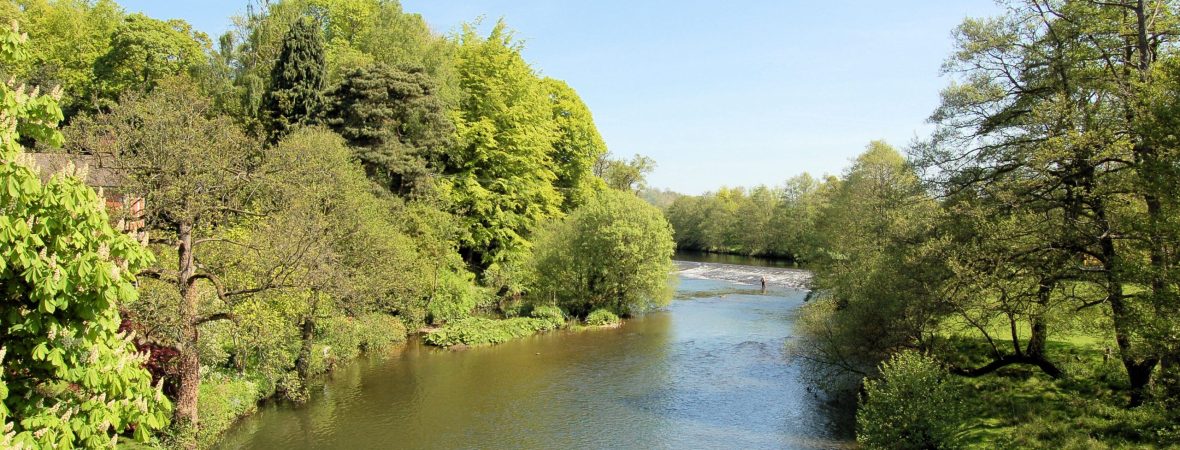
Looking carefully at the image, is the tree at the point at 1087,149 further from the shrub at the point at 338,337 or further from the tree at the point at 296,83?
the tree at the point at 296,83

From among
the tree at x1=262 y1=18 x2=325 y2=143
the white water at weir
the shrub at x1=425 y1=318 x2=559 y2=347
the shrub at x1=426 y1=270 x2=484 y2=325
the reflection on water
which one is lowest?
the shrub at x1=425 y1=318 x2=559 y2=347

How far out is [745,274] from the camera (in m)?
61.1

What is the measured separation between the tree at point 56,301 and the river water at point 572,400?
12.3 metres

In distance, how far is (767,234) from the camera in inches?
3177

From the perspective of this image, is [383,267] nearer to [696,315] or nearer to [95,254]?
[95,254]

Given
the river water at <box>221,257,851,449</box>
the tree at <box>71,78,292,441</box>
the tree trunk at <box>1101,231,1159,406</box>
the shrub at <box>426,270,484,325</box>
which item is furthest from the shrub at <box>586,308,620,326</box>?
the tree trunk at <box>1101,231,1159,406</box>

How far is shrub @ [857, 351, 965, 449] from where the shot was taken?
15555 mm

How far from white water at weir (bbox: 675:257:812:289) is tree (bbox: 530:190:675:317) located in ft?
54.0

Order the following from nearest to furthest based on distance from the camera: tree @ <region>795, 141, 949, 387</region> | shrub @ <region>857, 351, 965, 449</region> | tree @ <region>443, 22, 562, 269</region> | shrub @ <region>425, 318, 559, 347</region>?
shrub @ <region>857, 351, 965, 449</region> → tree @ <region>795, 141, 949, 387</region> → shrub @ <region>425, 318, 559, 347</region> → tree @ <region>443, 22, 562, 269</region>

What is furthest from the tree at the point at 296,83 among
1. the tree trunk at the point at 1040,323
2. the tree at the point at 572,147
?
the tree trunk at the point at 1040,323

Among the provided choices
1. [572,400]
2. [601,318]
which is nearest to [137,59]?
[601,318]

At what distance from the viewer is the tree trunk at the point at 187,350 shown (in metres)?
15.8

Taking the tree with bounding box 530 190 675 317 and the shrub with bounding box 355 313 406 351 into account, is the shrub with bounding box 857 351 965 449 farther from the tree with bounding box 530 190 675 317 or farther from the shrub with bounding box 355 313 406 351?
the tree with bounding box 530 190 675 317

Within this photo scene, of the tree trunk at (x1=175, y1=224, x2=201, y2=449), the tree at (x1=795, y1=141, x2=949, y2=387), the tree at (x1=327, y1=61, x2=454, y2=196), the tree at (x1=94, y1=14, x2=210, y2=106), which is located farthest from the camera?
the tree at (x1=94, y1=14, x2=210, y2=106)
